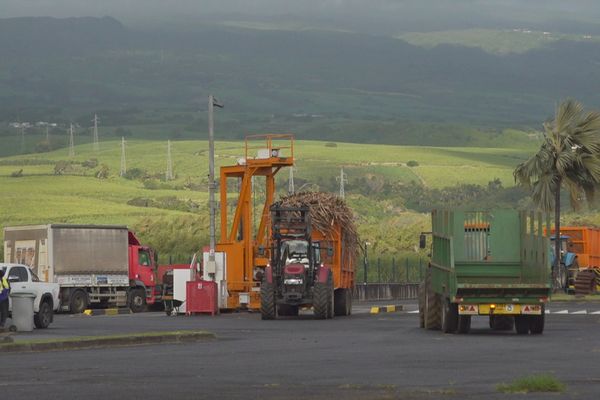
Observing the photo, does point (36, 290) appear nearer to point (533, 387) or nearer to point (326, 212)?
point (326, 212)

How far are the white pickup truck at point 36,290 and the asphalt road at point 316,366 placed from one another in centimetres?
247

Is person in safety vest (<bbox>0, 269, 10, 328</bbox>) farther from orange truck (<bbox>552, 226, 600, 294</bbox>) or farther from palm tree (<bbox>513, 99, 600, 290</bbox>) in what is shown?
orange truck (<bbox>552, 226, 600, 294</bbox>)

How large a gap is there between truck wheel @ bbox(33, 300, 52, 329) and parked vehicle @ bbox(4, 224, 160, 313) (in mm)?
15730

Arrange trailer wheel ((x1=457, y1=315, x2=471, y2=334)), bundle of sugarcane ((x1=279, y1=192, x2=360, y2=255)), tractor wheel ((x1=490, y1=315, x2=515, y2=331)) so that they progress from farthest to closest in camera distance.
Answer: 1. bundle of sugarcane ((x1=279, y1=192, x2=360, y2=255))
2. tractor wheel ((x1=490, y1=315, x2=515, y2=331))
3. trailer wheel ((x1=457, y1=315, x2=471, y2=334))

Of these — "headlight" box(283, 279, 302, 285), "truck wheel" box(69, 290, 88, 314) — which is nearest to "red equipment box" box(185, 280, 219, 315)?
"headlight" box(283, 279, 302, 285)

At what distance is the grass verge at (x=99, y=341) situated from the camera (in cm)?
2802

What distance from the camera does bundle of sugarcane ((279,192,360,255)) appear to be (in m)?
46.5

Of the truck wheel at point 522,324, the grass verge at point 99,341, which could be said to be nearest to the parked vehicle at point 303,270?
the truck wheel at point 522,324

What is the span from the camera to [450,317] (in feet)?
113

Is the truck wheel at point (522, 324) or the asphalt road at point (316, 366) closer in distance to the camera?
the asphalt road at point (316, 366)

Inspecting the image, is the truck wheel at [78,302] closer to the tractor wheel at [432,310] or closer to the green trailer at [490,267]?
the tractor wheel at [432,310]

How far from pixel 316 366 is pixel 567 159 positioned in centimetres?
3809

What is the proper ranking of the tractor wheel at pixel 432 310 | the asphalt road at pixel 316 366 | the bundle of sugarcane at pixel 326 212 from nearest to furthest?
the asphalt road at pixel 316 366
the tractor wheel at pixel 432 310
the bundle of sugarcane at pixel 326 212

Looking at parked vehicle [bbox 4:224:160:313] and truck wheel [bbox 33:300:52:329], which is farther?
parked vehicle [bbox 4:224:160:313]
